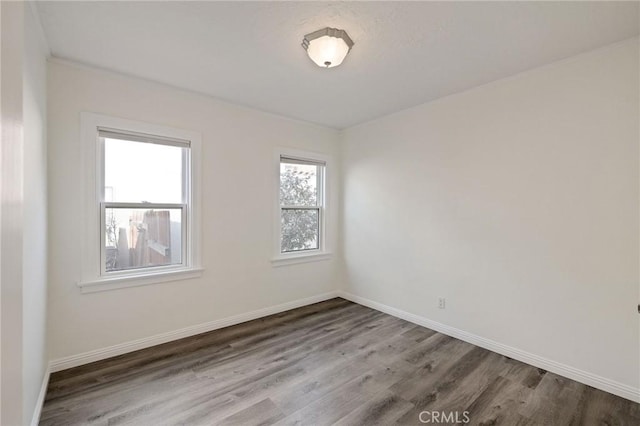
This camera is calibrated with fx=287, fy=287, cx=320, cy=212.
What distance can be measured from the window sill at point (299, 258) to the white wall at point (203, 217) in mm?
78

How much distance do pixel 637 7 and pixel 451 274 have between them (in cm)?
240

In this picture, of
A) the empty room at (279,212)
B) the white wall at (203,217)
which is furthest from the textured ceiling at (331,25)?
the white wall at (203,217)

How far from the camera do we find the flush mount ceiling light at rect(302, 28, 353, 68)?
191 cm

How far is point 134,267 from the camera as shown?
277cm

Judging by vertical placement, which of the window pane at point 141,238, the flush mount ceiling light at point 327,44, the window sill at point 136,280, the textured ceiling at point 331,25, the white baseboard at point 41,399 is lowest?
the white baseboard at point 41,399

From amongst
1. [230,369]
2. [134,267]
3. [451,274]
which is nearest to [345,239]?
[451,274]

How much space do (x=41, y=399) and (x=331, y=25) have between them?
319cm

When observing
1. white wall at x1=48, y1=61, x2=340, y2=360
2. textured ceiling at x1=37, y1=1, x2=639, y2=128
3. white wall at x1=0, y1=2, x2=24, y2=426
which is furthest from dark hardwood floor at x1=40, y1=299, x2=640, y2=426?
textured ceiling at x1=37, y1=1, x2=639, y2=128

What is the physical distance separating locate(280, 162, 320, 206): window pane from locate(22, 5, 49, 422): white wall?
233 centimetres

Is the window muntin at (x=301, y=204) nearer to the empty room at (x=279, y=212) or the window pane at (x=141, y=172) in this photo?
the empty room at (x=279, y=212)

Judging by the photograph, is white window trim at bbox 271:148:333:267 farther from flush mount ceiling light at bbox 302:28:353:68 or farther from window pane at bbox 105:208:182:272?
flush mount ceiling light at bbox 302:28:353:68

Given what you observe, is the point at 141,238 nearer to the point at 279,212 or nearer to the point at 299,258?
the point at 279,212

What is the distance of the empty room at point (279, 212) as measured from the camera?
6.22ft

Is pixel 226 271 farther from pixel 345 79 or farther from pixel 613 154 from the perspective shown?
pixel 613 154
